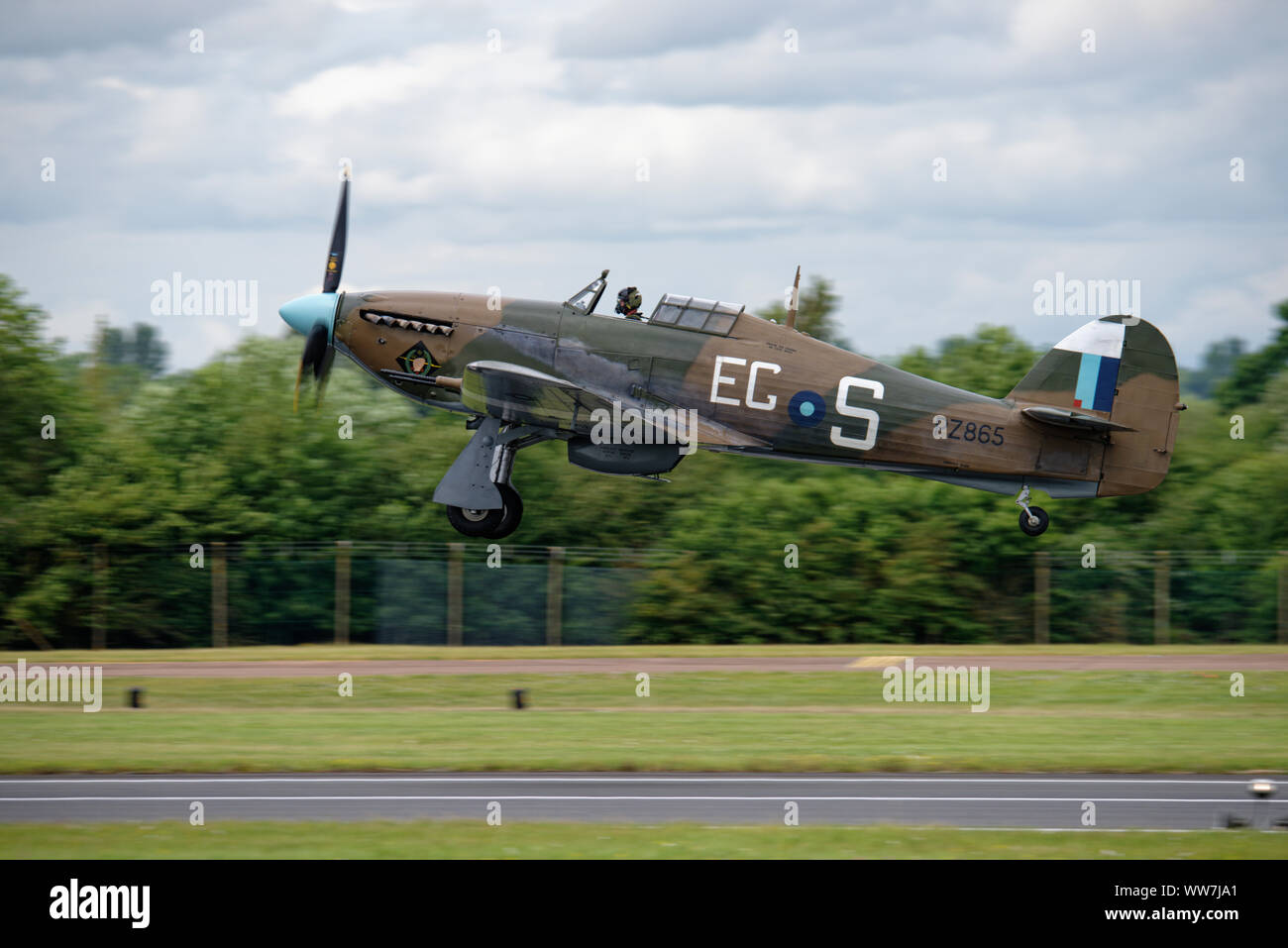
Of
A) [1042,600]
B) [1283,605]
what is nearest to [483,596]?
[1042,600]

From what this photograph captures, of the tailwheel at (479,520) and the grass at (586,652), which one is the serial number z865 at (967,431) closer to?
the tailwheel at (479,520)

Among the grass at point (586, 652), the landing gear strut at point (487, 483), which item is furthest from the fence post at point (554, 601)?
the landing gear strut at point (487, 483)

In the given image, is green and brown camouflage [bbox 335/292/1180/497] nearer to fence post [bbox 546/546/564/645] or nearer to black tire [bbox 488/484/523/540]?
black tire [bbox 488/484/523/540]

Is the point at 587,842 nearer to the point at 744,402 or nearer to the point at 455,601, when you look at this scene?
the point at 744,402

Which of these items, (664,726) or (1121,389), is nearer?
(664,726)

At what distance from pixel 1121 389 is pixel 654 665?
10.1 meters

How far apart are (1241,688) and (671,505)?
17405 mm

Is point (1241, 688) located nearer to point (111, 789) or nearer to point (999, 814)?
point (999, 814)

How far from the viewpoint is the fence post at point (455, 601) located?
3247 cm

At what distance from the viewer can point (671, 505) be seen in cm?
3850

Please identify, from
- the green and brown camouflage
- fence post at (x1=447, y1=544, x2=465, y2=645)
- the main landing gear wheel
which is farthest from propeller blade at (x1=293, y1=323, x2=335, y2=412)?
fence post at (x1=447, y1=544, x2=465, y2=645)

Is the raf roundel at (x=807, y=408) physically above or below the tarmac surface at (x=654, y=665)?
above

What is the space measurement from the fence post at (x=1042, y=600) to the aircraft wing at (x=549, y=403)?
14768mm

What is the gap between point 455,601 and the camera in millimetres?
32562
